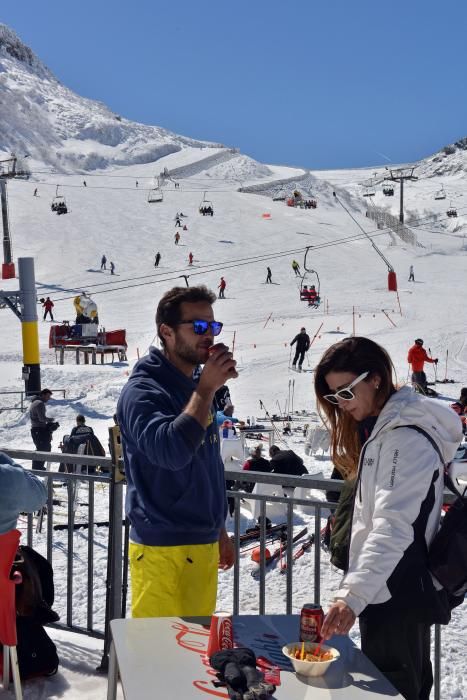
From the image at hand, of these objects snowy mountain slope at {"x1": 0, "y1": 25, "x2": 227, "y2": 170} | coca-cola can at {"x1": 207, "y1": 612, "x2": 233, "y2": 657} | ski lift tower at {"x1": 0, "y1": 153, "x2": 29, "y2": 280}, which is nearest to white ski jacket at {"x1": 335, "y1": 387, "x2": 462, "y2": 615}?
coca-cola can at {"x1": 207, "y1": 612, "x2": 233, "y2": 657}

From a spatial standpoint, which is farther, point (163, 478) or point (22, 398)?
point (22, 398)

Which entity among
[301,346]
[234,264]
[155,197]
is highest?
[155,197]

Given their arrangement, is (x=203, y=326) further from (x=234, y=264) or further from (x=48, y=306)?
(x=234, y=264)

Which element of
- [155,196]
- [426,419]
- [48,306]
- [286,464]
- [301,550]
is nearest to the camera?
[426,419]

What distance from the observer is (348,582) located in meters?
2.53

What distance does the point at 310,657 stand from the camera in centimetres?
239

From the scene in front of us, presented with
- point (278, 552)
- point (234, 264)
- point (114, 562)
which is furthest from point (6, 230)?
point (114, 562)

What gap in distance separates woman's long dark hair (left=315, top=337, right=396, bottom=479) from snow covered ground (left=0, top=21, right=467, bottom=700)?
1972 millimetres

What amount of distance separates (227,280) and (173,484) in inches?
1787

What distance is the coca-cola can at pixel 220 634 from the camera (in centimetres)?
242

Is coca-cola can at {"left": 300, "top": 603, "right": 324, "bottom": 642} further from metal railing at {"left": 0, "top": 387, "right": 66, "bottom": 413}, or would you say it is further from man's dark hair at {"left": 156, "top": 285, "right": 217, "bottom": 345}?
metal railing at {"left": 0, "top": 387, "right": 66, "bottom": 413}

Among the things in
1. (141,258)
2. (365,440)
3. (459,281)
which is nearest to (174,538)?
(365,440)

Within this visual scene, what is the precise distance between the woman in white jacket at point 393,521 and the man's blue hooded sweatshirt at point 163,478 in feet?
2.17

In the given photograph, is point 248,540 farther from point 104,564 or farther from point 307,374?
point 307,374
